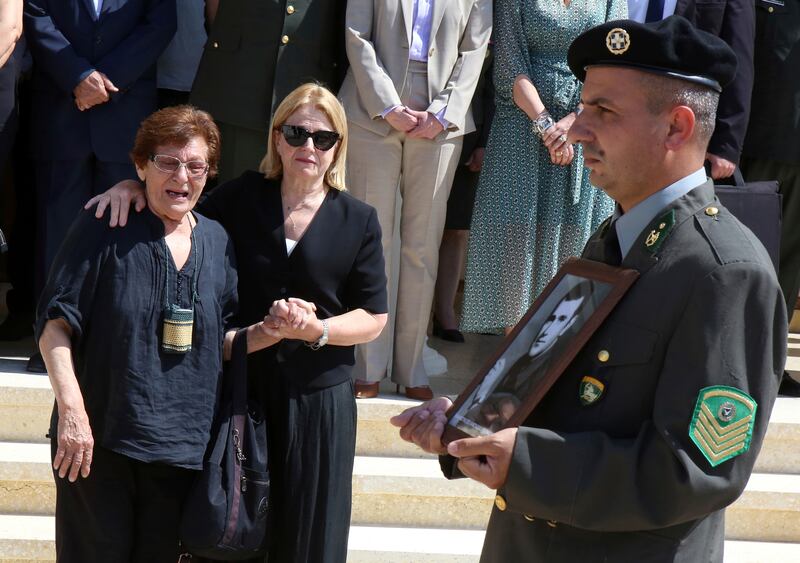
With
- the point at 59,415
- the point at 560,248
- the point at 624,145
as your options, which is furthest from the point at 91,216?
the point at 560,248

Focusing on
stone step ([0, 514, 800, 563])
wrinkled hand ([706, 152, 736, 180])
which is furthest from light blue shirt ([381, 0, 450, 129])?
stone step ([0, 514, 800, 563])

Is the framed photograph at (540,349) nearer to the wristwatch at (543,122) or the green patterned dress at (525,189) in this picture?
the wristwatch at (543,122)

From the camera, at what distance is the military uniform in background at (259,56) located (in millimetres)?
5090

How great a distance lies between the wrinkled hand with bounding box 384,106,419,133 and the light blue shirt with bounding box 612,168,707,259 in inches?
114

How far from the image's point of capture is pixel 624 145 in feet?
6.80

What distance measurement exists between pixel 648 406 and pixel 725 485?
0.63 feet

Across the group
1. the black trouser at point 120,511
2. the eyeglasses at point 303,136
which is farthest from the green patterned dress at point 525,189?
the black trouser at point 120,511

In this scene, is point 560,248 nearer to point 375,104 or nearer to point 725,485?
point 375,104

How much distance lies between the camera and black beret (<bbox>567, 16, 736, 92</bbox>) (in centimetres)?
205

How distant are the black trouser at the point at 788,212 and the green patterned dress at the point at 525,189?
937mm

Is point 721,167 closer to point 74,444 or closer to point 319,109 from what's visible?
point 319,109

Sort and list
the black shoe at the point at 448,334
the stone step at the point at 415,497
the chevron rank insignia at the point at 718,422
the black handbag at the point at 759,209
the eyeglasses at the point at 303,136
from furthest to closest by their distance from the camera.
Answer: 1. the black shoe at the point at 448,334
2. the black handbag at the point at 759,209
3. the stone step at the point at 415,497
4. the eyeglasses at the point at 303,136
5. the chevron rank insignia at the point at 718,422

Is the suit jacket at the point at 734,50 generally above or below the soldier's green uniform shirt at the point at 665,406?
above

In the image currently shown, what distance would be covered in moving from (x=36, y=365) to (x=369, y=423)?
154 centimetres
